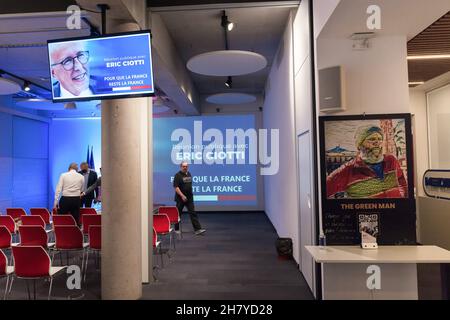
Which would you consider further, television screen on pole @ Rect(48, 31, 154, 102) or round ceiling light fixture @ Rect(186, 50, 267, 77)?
round ceiling light fixture @ Rect(186, 50, 267, 77)

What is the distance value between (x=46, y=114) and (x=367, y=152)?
1137 cm

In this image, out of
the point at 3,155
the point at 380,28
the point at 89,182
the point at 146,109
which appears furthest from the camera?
the point at 3,155

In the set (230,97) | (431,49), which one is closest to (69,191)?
(230,97)

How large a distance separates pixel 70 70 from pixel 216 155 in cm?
702

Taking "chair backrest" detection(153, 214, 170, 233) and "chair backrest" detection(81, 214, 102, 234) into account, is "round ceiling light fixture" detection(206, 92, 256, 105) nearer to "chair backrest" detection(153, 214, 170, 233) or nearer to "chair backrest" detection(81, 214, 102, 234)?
"chair backrest" detection(153, 214, 170, 233)

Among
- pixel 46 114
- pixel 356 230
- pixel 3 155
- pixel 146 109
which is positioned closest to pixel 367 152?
pixel 356 230

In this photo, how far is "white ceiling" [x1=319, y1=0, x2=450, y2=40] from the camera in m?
2.51

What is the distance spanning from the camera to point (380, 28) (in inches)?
114

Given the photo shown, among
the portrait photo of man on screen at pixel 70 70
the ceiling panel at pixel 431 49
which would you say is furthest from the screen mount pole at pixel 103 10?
the ceiling panel at pixel 431 49

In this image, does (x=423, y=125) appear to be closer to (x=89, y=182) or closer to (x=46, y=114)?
(x=89, y=182)

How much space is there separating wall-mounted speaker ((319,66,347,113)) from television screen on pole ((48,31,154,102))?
1775 millimetres

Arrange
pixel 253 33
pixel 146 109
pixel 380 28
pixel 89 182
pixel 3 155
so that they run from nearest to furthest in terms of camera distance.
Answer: pixel 380 28
pixel 146 109
pixel 253 33
pixel 89 182
pixel 3 155

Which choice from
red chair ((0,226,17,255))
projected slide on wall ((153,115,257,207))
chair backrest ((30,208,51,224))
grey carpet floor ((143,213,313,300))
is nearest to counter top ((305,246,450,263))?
grey carpet floor ((143,213,313,300))

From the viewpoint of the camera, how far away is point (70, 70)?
334 cm
